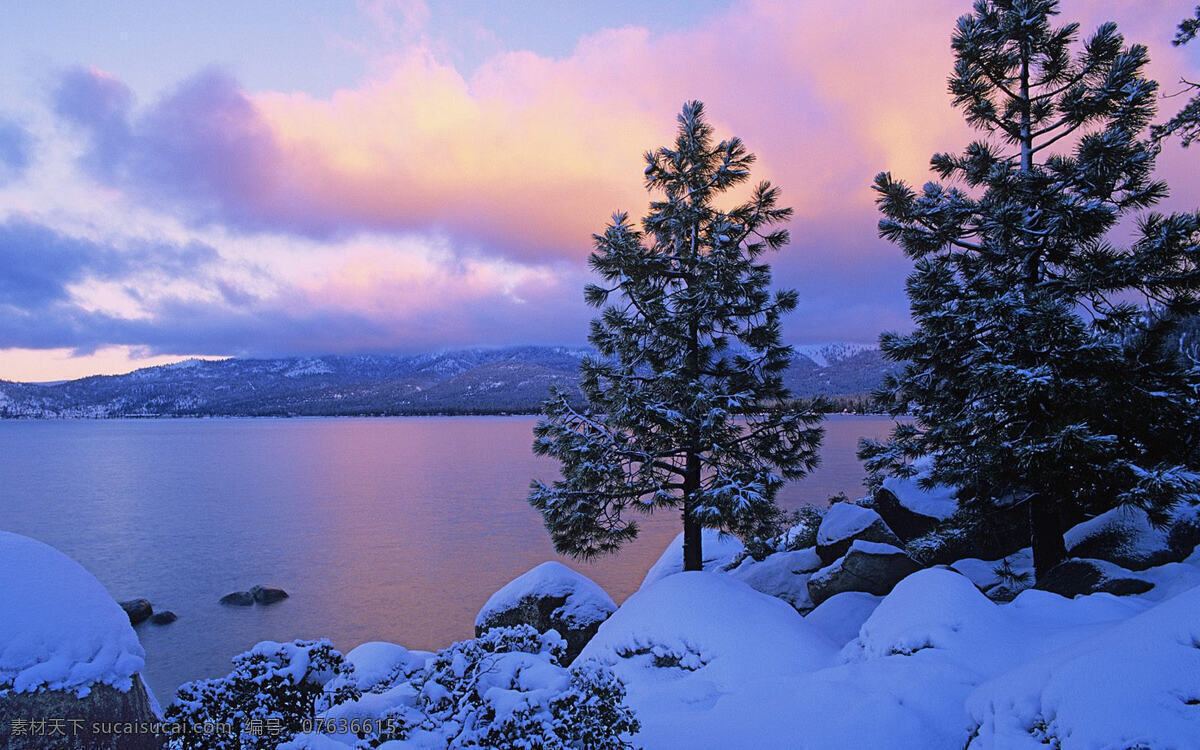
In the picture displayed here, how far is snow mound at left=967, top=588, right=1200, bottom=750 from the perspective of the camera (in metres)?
4.48

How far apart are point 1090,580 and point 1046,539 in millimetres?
1998

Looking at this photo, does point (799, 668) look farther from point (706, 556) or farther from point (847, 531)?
point (706, 556)

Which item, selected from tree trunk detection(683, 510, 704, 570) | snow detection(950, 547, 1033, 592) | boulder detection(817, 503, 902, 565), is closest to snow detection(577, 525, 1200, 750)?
snow detection(950, 547, 1033, 592)

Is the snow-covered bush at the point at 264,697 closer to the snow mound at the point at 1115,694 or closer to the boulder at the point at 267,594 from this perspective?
the snow mound at the point at 1115,694

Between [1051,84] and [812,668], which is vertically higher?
[1051,84]

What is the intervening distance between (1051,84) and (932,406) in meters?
6.94

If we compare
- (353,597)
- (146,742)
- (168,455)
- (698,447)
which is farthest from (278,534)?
(168,455)

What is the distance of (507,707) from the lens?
4.94 m

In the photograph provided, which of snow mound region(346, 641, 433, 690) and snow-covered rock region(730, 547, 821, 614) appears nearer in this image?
snow mound region(346, 641, 433, 690)

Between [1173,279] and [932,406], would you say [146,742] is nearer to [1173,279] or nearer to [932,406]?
[932,406]

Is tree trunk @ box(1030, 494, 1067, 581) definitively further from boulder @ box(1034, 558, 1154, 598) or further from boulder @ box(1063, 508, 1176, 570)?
boulder @ box(1034, 558, 1154, 598)

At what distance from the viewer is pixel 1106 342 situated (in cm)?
1040

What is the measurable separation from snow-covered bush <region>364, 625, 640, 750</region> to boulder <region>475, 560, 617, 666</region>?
897 cm

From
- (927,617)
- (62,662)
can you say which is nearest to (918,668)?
(927,617)
